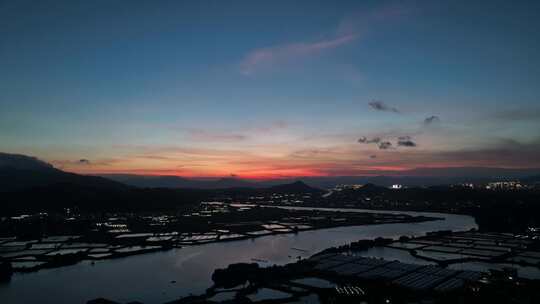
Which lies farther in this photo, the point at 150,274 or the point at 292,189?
the point at 292,189

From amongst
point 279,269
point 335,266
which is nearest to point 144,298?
point 279,269

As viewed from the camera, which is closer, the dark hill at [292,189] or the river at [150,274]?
the river at [150,274]

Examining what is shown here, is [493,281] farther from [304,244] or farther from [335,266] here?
[304,244]

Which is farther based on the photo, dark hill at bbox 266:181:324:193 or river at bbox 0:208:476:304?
dark hill at bbox 266:181:324:193

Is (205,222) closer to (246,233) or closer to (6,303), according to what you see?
(246,233)

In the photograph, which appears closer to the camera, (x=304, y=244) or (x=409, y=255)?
(x=409, y=255)

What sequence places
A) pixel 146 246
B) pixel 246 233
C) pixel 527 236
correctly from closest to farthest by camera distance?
pixel 146 246, pixel 527 236, pixel 246 233

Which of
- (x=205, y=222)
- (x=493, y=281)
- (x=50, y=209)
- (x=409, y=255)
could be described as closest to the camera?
(x=493, y=281)
